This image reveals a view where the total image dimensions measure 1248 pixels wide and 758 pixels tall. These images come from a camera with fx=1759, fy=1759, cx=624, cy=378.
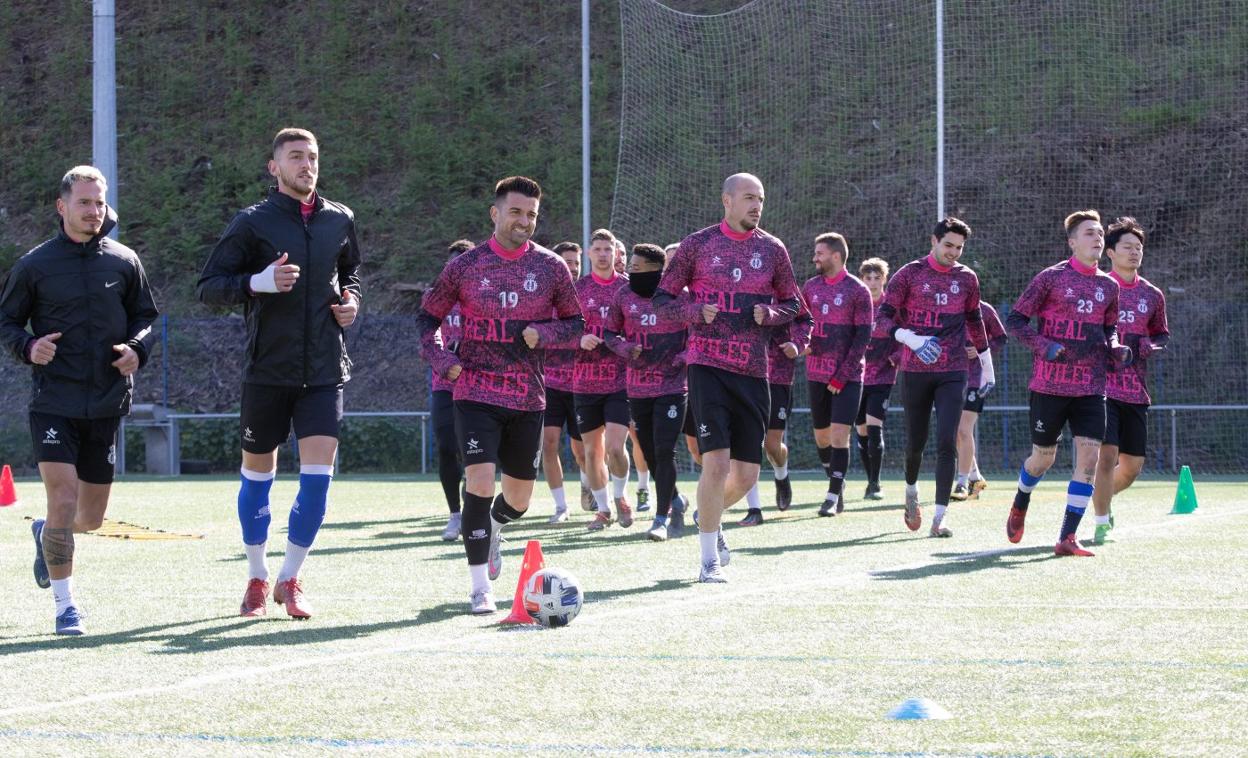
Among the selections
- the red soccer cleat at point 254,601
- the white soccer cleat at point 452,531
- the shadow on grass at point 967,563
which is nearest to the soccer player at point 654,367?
the white soccer cleat at point 452,531

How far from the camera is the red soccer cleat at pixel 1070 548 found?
10.9 m

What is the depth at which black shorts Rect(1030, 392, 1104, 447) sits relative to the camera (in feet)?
35.9

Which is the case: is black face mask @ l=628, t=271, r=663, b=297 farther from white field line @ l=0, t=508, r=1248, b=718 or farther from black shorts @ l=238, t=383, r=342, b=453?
black shorts @ l=238, t=383, r=342, b=453

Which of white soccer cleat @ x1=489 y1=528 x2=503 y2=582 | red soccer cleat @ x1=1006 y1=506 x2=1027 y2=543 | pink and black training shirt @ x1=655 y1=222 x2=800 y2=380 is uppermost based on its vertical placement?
pink and black training shirt @ x1=655 y1=222 x2=800 y2=380

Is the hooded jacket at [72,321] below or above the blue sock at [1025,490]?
above

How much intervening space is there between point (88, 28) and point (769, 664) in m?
33.5

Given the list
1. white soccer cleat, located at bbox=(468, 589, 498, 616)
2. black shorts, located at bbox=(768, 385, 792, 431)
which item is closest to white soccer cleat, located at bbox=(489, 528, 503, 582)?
white soccer cleat, located at bbox=(468, 589, 498, 616)

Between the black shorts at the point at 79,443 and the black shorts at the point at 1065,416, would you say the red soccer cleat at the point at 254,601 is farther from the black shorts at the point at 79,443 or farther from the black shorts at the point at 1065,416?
→ the black shorts at the point at 1065,416

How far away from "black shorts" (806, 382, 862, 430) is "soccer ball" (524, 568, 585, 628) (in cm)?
800

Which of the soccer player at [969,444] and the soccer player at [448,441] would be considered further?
the soccer player at [969,444]

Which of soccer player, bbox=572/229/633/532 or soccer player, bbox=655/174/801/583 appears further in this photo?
soccer player, bbox=572/229/633/532

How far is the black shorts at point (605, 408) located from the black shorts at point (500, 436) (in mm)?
5089

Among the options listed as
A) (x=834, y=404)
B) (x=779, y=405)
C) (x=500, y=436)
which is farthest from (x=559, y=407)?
(x=500, y=436)

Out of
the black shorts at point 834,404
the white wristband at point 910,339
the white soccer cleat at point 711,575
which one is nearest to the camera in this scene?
the white soccer cleat at point 711,575
